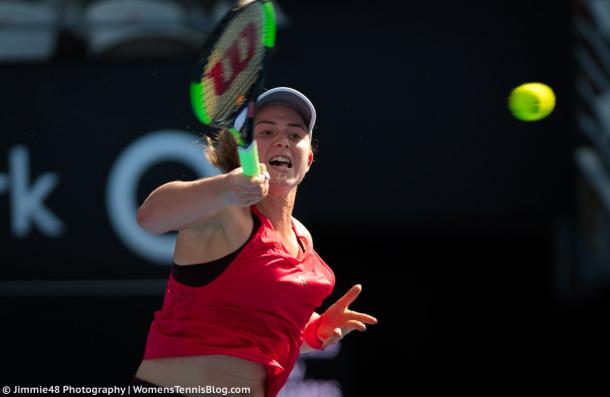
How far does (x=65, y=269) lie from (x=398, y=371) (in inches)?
78.4

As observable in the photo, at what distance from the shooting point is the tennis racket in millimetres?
3135

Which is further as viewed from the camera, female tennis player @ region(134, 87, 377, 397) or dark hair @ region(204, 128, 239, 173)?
dark hair @ region(204, 128, 239, 173)

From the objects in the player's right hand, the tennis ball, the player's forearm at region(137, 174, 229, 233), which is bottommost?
the player's forearm at region(137, 174, 229, 233)

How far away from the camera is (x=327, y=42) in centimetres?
623

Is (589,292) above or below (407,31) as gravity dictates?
below

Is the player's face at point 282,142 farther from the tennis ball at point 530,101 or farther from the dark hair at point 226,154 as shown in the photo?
the tennis ball at point 530,101

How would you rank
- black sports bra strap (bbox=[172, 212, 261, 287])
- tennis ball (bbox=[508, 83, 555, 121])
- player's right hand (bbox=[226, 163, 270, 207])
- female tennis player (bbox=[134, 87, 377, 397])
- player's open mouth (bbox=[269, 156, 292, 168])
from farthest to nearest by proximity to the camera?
tennis ball (bbox=[508, 83, 555, 121])
player's open mouth (bbox=[269, 156, 292, 168])
black sports bra strap (bbox=[172, 212, 261, 287])
female tennis player (bbox=[134, 87, 377, 397])
player's right hand (bbox=[226, 163, 270, 207])

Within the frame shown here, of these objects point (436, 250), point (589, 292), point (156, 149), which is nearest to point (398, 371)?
point (436, 250)

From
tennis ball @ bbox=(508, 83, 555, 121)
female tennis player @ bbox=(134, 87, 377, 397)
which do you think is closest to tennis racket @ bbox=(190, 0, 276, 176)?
female tennis player @ bbox=(134, 87, 377, 397)

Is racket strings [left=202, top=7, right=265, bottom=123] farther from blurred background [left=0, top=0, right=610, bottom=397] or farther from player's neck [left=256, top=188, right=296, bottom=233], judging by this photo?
blurred background [left=0, top=0, right=610, bottom=397]

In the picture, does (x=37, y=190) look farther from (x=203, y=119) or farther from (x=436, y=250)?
(x=203, y=119)

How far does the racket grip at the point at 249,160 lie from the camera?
9.59 feet

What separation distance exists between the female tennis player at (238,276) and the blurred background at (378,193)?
7.47 ft

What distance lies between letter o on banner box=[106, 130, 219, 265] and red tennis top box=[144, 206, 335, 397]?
2.59 metres
